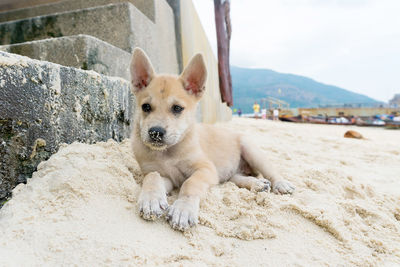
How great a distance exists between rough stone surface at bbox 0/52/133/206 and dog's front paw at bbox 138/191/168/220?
73cm

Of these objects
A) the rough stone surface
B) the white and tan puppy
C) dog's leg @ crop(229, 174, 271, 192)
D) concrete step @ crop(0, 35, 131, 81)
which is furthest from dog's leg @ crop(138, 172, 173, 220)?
concrete step @ crop(0, 35, 131, 81)

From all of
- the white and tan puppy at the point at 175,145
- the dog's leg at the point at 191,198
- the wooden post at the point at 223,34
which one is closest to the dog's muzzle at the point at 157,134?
the white and tan puppy at the point at 175,145

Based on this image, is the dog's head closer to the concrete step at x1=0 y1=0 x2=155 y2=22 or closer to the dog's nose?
the dog's nose

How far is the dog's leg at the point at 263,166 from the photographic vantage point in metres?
2.34

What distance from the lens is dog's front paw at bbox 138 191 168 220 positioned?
62.9 inches

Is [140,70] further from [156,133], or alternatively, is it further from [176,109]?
[156,133]

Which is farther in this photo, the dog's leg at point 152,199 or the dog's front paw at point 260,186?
the dog's front paw at point 260,186

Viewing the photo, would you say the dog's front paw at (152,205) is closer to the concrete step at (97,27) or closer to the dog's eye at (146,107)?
the dog's eye at (146,107)

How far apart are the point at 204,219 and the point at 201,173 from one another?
21.8 inches

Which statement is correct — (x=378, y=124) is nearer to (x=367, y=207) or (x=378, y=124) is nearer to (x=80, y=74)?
(x=367, y=207)

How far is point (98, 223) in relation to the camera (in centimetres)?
145

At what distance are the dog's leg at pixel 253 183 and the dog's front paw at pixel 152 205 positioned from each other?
0.83 metres

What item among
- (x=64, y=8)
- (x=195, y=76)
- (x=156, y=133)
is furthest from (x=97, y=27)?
(x=156, y=133)

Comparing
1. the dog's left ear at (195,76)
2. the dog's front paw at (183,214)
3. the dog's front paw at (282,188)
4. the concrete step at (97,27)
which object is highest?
the concrete step at (97,27)
